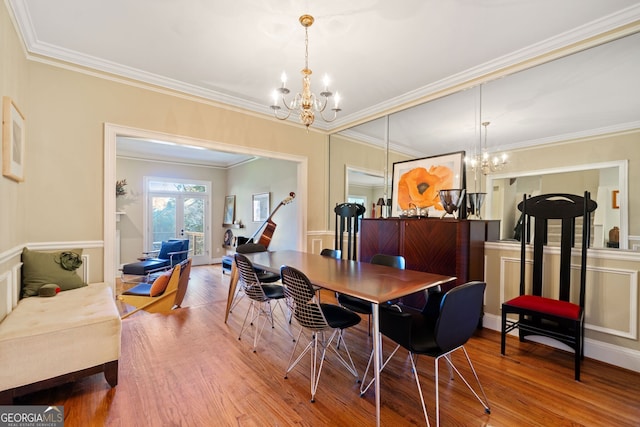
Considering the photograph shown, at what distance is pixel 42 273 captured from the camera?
261cm

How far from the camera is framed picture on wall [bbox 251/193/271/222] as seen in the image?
6.39 metres

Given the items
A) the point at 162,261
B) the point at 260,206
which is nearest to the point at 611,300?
the point at 260,206

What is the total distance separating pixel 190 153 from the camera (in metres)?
6.55

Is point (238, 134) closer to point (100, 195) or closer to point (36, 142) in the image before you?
point (100, 195)

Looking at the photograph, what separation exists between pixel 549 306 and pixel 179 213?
7336 mm

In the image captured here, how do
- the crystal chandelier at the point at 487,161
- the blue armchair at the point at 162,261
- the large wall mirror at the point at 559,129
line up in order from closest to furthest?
the large wall mirror at the point at 559,129 → the crystal chandelier at the point at 487,161 → the blue armchair at the point at 162,261

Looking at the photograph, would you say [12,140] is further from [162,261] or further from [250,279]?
[162,261]

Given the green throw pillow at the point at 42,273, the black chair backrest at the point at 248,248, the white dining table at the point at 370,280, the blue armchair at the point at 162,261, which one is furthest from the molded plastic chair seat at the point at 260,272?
the blue armchair at the point at 162,261

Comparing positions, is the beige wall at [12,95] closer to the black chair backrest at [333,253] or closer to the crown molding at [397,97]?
the crown molding at [397,97]

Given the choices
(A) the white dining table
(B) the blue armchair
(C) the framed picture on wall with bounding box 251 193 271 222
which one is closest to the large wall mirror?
(A) the white dining table

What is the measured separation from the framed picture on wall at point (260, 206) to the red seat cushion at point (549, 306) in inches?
192

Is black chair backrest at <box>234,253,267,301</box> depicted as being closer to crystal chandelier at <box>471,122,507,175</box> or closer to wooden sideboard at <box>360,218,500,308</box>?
wooden sideboard at <box>360,218,500,308</box>

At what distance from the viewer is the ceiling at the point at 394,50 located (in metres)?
2.28

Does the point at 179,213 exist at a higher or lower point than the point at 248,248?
higher
